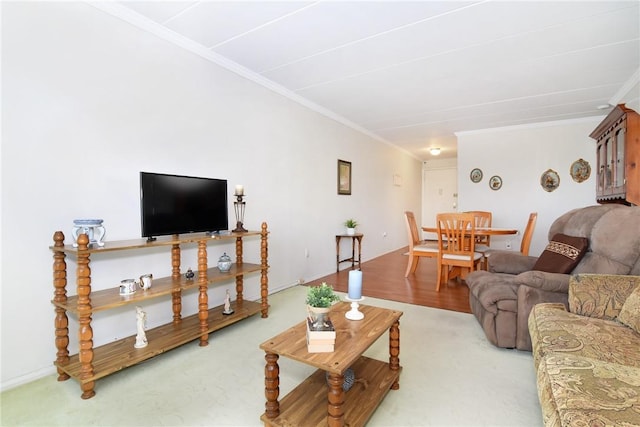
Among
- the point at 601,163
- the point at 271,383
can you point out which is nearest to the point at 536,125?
the point at 601,163

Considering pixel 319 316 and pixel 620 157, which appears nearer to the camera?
pixel 319 316

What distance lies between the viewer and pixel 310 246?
14.4 feet

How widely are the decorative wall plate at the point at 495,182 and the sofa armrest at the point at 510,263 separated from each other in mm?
3198

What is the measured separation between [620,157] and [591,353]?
2.76 m

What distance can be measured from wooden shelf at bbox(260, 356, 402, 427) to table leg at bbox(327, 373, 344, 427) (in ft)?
0.31

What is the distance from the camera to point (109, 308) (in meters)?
1.86

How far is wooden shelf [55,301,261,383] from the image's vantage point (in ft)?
6.10

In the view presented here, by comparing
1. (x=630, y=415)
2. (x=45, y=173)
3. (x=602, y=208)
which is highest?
(x=45, y=173)

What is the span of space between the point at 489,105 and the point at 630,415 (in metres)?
4.30

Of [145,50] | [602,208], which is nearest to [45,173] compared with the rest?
[145,50]

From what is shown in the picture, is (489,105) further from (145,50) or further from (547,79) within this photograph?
(145,50)

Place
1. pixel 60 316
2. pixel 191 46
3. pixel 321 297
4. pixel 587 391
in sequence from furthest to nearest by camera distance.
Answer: pixel 191 46 < pixel 60 316 < pixel 321 297 < pixel 587 391

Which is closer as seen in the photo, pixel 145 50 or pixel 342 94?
pixel 145 50

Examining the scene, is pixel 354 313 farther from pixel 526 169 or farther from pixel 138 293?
pixel 526 169
